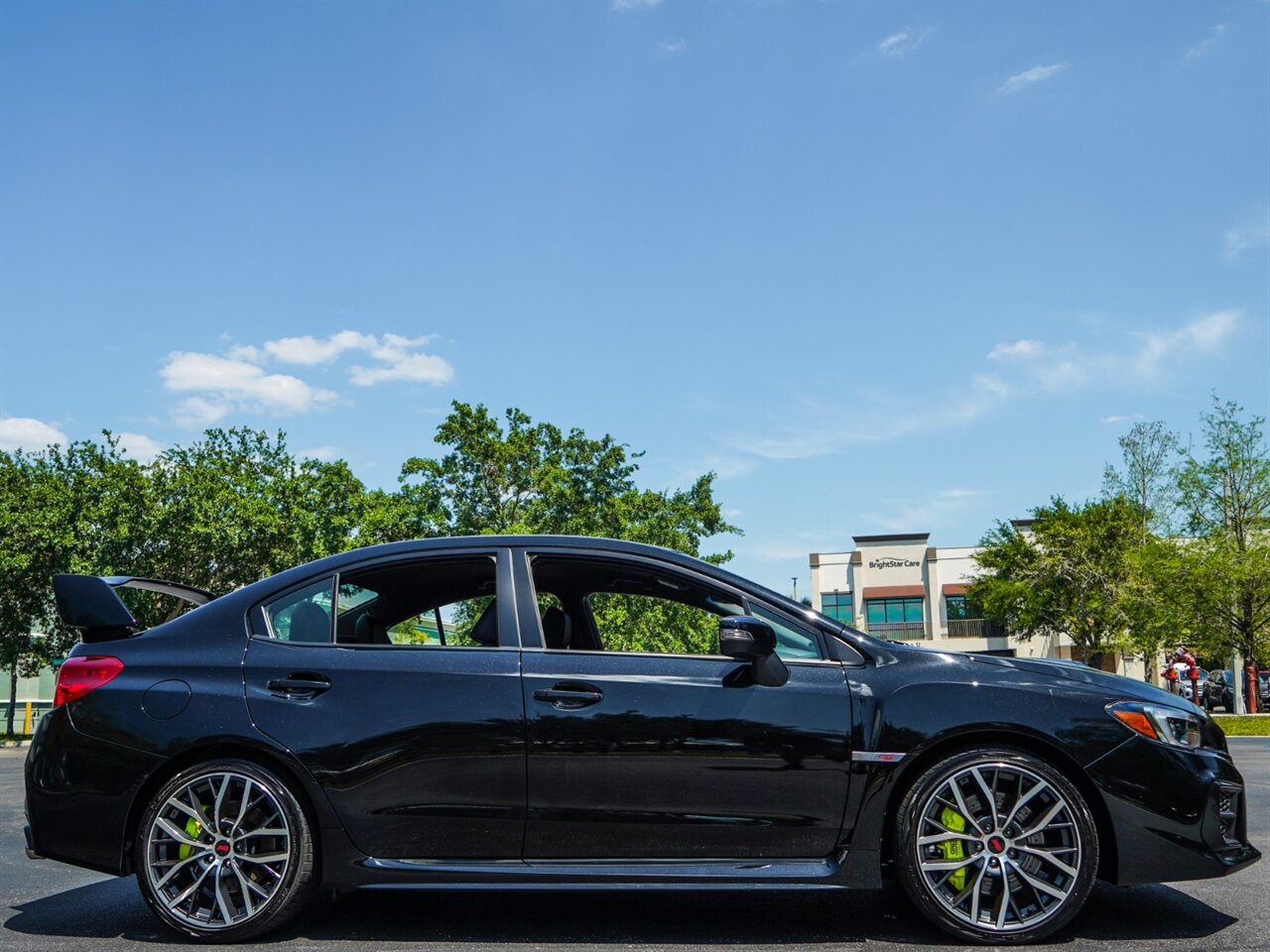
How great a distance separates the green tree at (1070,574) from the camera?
1965 inches

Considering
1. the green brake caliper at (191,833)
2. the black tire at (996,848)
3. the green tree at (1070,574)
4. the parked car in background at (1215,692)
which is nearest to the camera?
the black tire at (996,848)

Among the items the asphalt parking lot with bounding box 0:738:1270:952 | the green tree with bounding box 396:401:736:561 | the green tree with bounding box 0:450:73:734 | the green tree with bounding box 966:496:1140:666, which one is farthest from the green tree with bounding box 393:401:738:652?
the asphalt parking lot with bounding box 0:738:1270:952

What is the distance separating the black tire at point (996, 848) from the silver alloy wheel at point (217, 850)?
2519 millimetres

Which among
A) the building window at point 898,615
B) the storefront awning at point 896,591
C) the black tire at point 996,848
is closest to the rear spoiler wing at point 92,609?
the black tire at point 996,848

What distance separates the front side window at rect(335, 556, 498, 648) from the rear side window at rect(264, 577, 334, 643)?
0.05 metres

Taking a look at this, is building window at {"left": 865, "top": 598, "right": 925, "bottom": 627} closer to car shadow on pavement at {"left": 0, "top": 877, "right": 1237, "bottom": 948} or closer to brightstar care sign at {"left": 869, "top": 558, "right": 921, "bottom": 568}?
brightstar care sign at {"left": 869, "top": 558, "right": 921, "bottom": 568}

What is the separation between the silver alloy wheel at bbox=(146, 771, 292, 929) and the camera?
4.38 metres

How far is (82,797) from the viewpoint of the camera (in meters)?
4.51

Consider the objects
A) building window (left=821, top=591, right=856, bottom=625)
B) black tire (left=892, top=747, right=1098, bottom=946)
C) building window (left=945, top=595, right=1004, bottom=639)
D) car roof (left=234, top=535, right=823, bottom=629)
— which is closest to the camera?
black tire (left=892, top=747, right=1098, bottom=946)

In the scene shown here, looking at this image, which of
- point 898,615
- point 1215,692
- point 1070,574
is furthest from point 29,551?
point 898,615

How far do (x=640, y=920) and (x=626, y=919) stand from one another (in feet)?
0.21

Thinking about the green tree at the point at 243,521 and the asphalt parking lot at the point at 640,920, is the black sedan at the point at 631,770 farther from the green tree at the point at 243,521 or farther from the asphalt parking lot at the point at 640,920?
the green tree at the point at 243,521

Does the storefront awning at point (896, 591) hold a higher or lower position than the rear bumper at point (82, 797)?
higher

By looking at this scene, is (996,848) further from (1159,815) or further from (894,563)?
(894,563)
